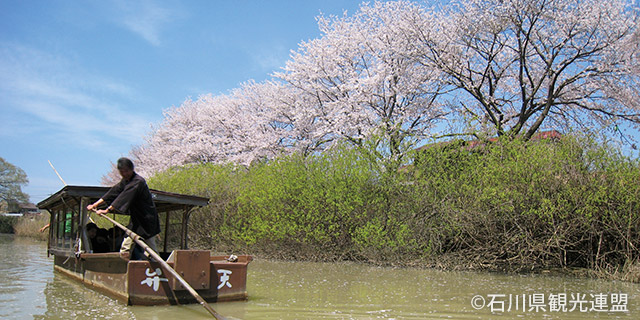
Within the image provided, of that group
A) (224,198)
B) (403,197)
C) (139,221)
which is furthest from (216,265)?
(224,198)

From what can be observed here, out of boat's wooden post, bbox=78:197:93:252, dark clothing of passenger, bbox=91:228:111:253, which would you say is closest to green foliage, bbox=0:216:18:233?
dark clothing of passenger, bbox=91:228:111:253

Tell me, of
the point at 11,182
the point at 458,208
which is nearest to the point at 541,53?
the point at 458,208

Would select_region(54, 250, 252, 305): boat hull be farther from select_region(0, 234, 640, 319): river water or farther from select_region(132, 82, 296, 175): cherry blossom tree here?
select_region(132, 82, 296, 175): cherry blossom tree

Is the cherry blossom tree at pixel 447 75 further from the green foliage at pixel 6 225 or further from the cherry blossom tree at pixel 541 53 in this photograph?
the green foliage at pixel 6 225

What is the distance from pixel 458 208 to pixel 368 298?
5.43 meters

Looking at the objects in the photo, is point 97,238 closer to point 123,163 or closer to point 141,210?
point 141,210

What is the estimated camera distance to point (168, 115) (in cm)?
3819

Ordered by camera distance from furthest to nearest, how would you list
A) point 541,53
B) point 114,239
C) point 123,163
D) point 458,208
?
point 541,53, point 458,208, point 114,239, point 123,163

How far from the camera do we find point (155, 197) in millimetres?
9867

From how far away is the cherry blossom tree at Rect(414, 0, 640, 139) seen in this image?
17.2 m

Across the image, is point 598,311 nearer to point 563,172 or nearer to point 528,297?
point 528,297

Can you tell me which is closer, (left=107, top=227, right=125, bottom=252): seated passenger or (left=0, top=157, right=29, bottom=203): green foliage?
(left=107, top=227, right=125, bottom=252): seated passenger

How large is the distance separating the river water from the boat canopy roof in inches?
66.9

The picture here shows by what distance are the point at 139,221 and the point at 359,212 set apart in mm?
7929
